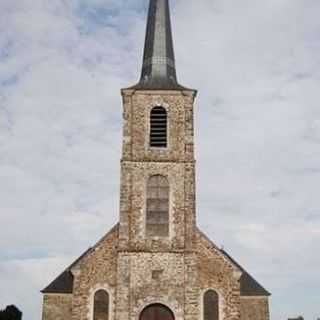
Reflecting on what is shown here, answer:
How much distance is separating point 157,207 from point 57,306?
234 inches

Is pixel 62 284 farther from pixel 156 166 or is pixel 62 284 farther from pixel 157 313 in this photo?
pixel 156 166

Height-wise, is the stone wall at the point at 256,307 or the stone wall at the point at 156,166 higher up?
the stone wall at the point at 156,166

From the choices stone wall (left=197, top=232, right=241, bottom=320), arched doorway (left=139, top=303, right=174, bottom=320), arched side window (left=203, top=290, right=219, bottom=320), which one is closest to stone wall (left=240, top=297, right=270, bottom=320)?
stone wall (left=197, top=232, right=241, bottom=320)

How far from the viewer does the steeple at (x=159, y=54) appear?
1019 inches

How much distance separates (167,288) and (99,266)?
284 centimetres

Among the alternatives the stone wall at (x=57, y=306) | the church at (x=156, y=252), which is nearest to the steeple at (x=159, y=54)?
the church at (x=156, y=252)

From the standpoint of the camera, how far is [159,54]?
26547 mm

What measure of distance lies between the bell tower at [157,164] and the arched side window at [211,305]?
201 cm

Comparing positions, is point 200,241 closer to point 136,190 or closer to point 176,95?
point 136,190

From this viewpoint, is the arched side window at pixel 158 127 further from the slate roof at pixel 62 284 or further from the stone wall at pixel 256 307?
the stone wall at pixel 256 307

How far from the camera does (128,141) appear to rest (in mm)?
24406

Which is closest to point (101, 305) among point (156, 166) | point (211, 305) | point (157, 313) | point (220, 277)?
point (157, 313)

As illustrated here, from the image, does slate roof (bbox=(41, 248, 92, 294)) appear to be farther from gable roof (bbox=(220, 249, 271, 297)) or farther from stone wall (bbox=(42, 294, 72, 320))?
gable roof (bbox=(220, 249, 271, 297))

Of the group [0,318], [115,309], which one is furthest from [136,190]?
[0,318]
